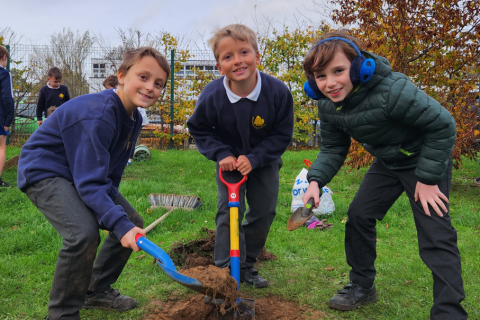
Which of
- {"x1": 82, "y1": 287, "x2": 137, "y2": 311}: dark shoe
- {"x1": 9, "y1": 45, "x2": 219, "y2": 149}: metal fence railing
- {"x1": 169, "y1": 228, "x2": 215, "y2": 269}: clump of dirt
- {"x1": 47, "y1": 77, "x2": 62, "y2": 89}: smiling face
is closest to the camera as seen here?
{"x1": 82, "y1": 287, "x2": 137, "y2": 311}: dark shoe

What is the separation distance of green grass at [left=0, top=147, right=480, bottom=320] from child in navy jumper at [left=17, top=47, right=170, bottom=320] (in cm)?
55

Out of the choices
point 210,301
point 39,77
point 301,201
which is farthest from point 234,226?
point 39,77

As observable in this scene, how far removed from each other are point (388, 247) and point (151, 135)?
26.2 feet

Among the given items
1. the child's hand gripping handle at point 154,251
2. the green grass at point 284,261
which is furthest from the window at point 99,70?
the child's hand gripping handle at point 154,251

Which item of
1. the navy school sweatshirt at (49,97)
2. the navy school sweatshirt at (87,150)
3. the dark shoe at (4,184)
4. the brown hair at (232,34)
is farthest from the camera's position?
the navy school sweatshirt at (49,97)

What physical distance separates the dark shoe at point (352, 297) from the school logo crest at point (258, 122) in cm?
122

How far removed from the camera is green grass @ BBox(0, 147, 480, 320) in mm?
2604

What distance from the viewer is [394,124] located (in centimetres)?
229

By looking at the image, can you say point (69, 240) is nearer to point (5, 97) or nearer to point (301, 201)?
point (301, 201)

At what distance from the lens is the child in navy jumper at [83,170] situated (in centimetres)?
199

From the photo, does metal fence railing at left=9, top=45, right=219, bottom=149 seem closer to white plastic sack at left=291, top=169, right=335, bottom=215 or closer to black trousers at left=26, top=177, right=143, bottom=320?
white plastic sack at left=291, top=169, right=335, bottom=215

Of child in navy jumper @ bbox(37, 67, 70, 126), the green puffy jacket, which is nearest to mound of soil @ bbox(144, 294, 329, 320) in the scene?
the green puffy jacket

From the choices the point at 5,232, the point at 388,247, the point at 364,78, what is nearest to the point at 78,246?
the point at 364,78

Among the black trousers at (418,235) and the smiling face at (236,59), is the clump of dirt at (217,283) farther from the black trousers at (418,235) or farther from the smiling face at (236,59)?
the smiling face at (236,59)
